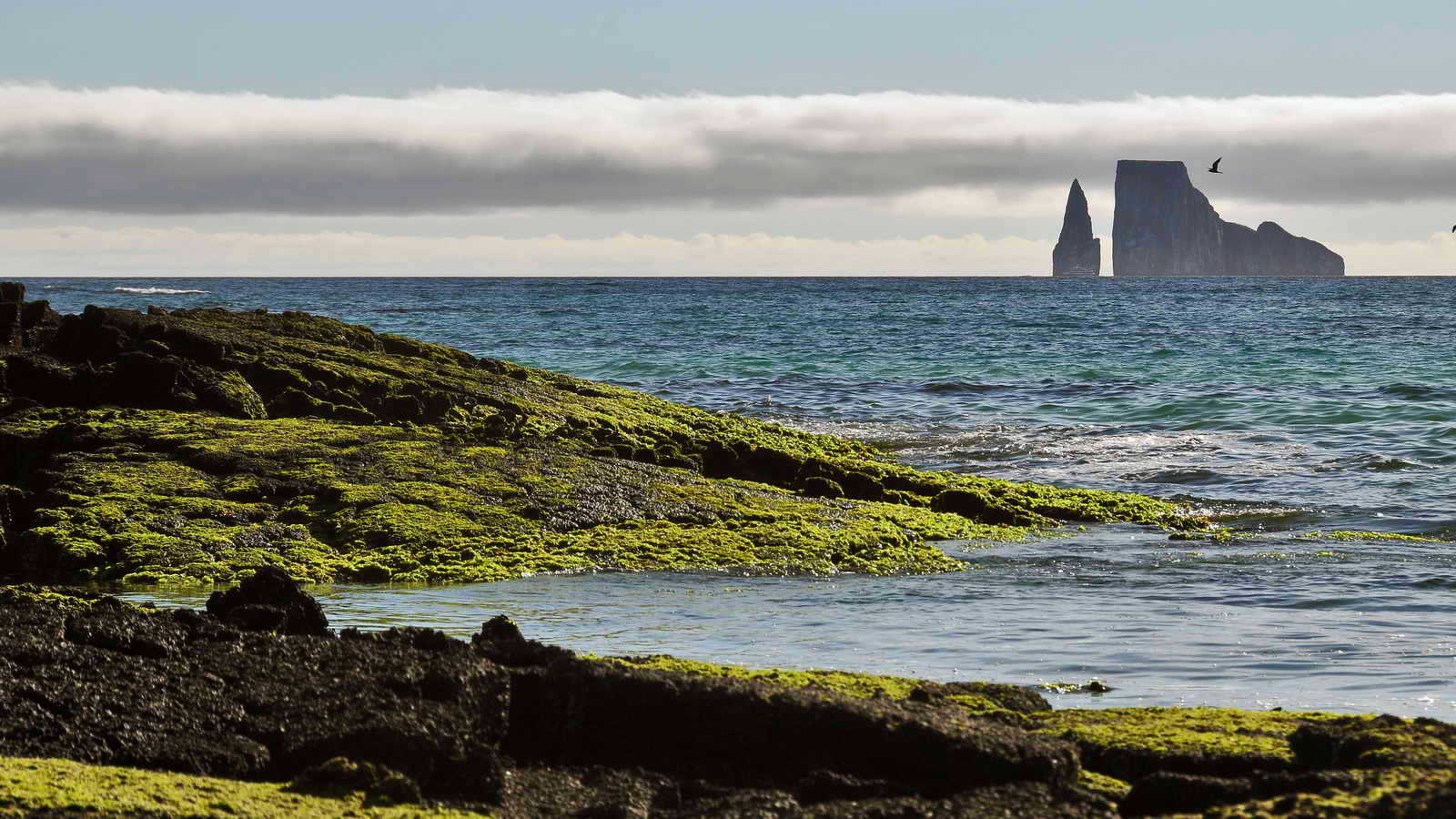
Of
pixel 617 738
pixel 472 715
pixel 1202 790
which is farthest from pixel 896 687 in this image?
pixel 472 715

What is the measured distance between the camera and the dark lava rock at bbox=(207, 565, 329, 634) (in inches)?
236

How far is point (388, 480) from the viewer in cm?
1191

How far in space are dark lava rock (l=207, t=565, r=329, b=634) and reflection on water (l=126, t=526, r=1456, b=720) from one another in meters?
1.93

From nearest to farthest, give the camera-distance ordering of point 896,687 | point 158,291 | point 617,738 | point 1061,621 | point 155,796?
point 155,796 → point 617,738 → point 896,687 → point 1061,621 → point 158,291

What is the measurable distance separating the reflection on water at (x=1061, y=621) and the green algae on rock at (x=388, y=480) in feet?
2.14

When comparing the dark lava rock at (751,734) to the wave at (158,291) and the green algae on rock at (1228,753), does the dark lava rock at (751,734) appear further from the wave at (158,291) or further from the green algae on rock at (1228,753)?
the wave at (158,291)

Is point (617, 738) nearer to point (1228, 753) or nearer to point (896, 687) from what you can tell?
point (896, 687)

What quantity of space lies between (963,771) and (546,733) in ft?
5.00

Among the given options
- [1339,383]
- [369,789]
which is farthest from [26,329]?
[1339,383]

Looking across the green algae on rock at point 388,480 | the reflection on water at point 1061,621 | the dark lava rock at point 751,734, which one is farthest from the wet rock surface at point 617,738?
the green algae on rock at point 388,480

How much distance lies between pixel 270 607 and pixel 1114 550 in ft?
27.6

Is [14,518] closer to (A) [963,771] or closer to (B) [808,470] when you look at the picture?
(B) [808,470]

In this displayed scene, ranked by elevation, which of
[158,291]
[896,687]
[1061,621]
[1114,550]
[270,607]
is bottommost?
[1114,550]

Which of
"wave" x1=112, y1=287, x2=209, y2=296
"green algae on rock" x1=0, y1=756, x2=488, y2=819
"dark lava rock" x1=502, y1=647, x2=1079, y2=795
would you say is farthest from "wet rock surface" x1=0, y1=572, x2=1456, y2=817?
"wave" x1=112, y1=287, x2=209, y2=296
